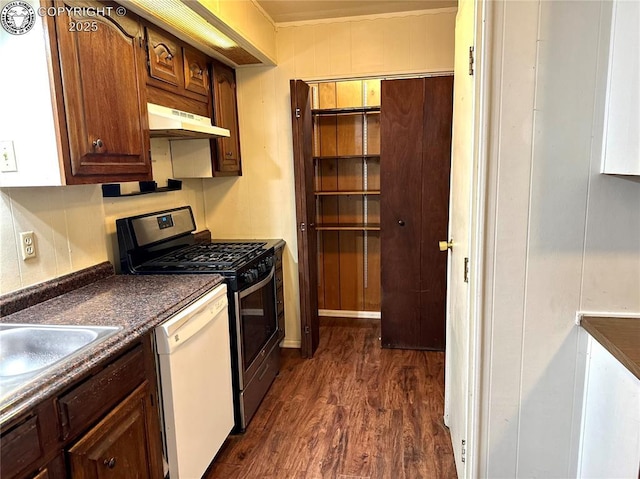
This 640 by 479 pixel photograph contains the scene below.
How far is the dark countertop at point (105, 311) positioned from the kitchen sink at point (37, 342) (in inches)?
1.7

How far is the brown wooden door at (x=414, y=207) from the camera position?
293 cm

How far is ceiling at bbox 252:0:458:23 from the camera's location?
2.69 m

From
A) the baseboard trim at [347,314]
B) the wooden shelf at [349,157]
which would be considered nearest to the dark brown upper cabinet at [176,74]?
the wooden shelf at [349,157]

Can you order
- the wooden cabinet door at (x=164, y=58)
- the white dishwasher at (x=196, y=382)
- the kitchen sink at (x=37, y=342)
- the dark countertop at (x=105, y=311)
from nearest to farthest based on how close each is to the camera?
1. the dark countertop at (x=105, y=311)
2. the kitchen sink at (x=37, y=342)
3. the white dishwasher at (x=196, y=382)
4. the wooden cabinet door at (x=164, y=58)

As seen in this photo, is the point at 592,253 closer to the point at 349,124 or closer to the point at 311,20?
the point at 311,20

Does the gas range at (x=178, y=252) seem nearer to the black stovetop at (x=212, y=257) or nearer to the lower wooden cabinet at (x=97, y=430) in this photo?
the black stovetop at (x=212, y=257)

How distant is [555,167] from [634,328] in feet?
1.69

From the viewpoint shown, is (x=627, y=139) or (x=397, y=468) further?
(x=397, y=468)

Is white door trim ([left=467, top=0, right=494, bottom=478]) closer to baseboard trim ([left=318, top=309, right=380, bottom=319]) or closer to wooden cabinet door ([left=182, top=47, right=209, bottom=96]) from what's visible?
wooden cabinet door ([left=182, top=47, right=209, bottom=96])

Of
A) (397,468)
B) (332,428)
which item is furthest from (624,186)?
(332,428)

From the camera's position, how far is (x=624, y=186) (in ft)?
4.07

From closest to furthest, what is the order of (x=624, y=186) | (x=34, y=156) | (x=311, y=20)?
(x=624, y=186) → (x=34, y=156) → (x=311, y=20)

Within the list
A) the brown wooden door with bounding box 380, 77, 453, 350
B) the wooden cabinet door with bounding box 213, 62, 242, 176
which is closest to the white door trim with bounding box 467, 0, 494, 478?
the brown wooden door with bounding box 380, 77, 453, 350

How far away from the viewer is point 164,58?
2209 millimetres
